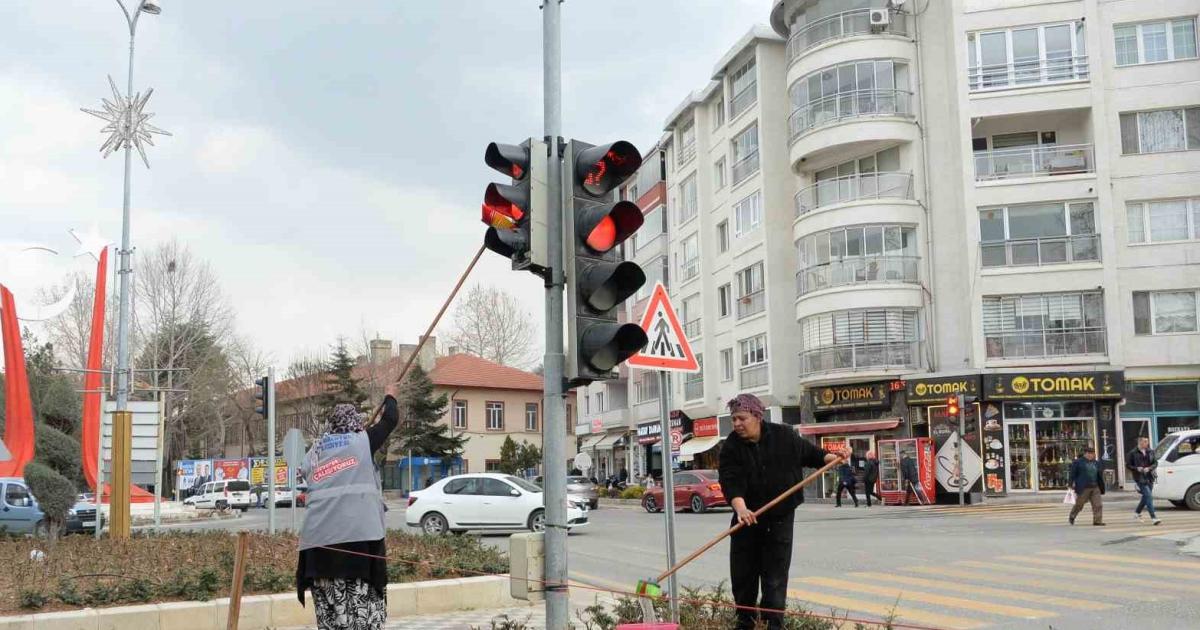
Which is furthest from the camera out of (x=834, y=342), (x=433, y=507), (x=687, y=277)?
(x=687, y=277)

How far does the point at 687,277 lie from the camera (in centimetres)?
5253

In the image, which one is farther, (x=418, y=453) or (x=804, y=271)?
(x=418, y=453)

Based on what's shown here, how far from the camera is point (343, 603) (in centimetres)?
652

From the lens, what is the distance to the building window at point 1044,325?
34875 mm

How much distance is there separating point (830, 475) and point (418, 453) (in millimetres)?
31858

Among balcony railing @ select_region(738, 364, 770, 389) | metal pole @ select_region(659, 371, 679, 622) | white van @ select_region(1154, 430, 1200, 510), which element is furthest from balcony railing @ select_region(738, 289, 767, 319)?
metal pole @ select_region(659, 371, 679, 622)

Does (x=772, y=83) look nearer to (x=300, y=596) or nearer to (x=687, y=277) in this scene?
(x=687, y=277)

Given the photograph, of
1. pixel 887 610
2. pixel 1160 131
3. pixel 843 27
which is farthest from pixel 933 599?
pixel 843 27

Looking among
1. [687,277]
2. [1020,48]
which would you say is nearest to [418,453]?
[687,277]

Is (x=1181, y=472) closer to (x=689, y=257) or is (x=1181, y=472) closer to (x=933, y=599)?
(x=933, y=599)

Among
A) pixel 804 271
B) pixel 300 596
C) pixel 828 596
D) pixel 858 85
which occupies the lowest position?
pixel 828 596

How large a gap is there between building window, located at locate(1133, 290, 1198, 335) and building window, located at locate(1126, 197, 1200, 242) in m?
1.75

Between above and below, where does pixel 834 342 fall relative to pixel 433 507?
above

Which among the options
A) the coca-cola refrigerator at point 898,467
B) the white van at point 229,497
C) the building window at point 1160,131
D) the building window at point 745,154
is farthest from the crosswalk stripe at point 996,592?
the white van at point 229,497
